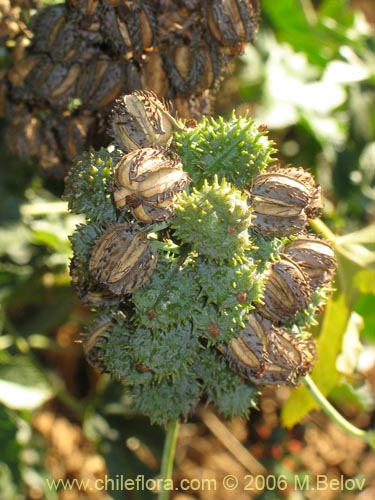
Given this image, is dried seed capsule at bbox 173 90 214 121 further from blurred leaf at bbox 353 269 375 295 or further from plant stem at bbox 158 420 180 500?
plant stem at bbox 158 420 180 500

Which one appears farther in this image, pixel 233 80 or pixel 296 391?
pixel 233 80

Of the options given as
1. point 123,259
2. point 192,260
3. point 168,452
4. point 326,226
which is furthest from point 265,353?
point 326,226

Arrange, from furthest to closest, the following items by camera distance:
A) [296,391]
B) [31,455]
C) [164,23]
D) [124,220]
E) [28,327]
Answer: [28,327], [31,455], [296,391], [164,23], [124,220]

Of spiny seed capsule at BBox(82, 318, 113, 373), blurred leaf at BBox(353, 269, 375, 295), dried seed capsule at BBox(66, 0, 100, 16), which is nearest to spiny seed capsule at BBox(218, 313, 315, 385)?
spiny seed capsule at BBox(82, 318, 113, 373)

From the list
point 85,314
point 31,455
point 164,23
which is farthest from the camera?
point 85,314

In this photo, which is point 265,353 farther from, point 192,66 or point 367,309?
point 367,309

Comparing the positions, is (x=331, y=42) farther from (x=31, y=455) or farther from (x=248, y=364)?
(x=31, y=455)

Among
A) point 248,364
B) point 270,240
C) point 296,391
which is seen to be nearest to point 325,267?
point 270,240
